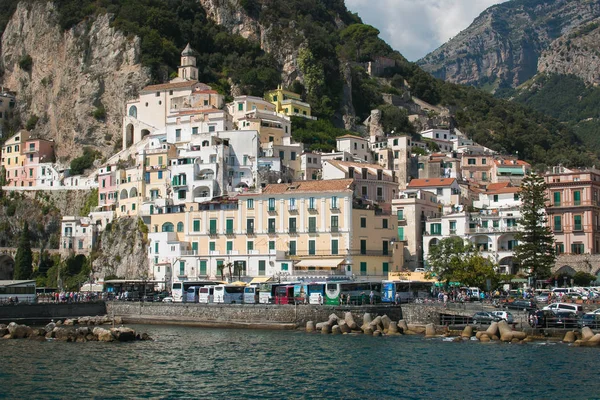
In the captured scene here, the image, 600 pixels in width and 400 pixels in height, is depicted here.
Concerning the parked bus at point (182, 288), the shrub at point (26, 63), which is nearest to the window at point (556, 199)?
the parked bus at point (182, 288)

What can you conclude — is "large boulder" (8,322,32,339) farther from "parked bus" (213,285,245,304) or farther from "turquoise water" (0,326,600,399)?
"parked bus" (213,285,245,304)

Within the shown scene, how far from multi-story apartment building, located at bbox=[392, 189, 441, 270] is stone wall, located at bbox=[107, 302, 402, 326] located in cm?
2242

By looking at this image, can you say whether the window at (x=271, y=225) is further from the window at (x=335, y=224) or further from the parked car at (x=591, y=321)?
the parked car at (x=591, y=321)

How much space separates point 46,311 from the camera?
198 ft

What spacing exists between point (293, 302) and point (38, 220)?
51.6 m

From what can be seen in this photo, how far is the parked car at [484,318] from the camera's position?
4982 cm

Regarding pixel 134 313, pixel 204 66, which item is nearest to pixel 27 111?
pixel 204 66

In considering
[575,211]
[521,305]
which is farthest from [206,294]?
[575,211]

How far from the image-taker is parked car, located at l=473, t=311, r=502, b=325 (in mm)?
49819

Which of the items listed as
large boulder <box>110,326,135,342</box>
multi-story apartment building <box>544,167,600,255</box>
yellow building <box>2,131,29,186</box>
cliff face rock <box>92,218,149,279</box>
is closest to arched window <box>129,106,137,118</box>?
yellow building <box>2,131,29,186</box>

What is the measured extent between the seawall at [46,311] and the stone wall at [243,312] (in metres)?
2.35

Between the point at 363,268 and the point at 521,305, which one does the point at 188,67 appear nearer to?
the point at 363,268

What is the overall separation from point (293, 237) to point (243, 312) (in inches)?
549

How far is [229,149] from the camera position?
85688 mm
